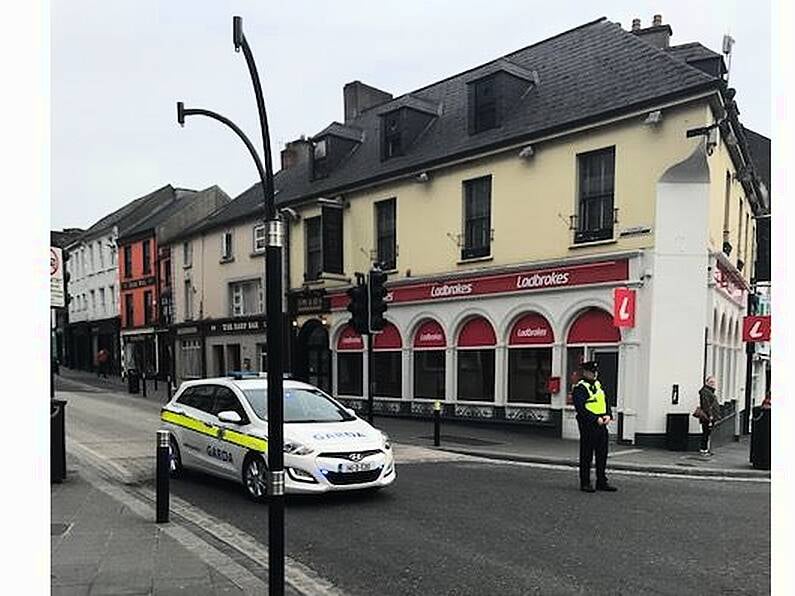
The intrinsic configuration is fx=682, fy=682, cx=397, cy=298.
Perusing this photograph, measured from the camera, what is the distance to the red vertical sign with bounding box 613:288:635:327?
14.4 meters

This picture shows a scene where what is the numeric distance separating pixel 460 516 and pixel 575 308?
8921 millimetres

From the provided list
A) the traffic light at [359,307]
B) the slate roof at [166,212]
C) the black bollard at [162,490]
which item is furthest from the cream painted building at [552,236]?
the slate roof at [166,212]

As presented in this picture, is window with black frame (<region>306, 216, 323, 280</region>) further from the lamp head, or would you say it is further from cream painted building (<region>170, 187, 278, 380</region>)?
the lamp head

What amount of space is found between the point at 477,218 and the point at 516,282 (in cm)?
241

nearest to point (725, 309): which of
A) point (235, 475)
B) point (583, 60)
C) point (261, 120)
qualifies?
point (583, 60)

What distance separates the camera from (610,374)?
15141 millimetres

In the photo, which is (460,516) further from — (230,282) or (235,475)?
(230,282)

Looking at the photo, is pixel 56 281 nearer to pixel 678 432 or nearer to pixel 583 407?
pixel 583 407

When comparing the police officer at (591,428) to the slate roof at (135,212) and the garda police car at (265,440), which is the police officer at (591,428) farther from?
the slate roof at (135,212)

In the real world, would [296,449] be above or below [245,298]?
below

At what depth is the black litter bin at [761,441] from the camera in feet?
38.3

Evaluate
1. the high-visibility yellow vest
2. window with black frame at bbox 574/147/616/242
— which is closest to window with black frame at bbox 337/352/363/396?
window with black frame at bbox 574/147/616/242

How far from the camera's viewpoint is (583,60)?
17734 millimetres

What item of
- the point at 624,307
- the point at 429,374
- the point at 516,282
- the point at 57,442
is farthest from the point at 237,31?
the point at 429,374
